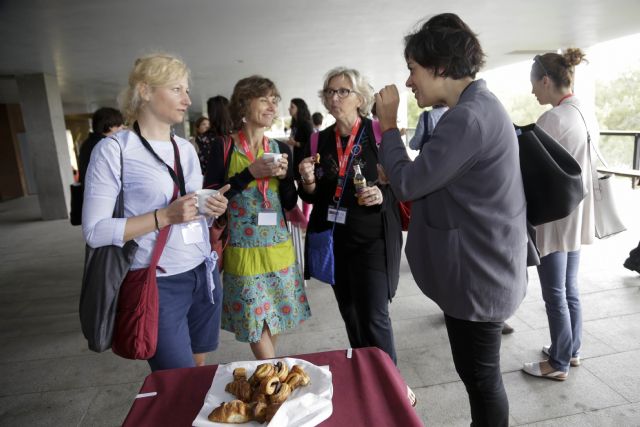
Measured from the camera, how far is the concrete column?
846 centimetres

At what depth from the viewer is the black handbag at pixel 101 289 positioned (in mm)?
1299

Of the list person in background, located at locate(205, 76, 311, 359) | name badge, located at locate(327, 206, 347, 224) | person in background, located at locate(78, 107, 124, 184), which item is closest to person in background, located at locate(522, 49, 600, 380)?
name badge, located at locate(327, 206, 347, 224)

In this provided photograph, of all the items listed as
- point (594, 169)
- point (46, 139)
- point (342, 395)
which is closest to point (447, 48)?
point (342, 395)

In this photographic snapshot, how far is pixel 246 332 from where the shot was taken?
77.4 inches

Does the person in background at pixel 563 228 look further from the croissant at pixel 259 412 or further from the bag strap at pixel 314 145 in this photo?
the croissant at pixel 259 412

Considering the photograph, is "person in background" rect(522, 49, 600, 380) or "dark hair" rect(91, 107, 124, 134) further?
"dark hair" rect(91, 107, 124, 134)

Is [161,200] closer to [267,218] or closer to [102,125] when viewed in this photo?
[267,218]

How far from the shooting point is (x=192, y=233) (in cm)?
152

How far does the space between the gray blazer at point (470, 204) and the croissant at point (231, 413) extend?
0.73m

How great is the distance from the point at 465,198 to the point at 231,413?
0.85m

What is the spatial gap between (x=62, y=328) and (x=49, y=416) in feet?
4.33

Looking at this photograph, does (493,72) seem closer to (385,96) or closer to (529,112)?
(385,96)

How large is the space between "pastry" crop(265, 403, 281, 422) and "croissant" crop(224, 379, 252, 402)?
0.08m

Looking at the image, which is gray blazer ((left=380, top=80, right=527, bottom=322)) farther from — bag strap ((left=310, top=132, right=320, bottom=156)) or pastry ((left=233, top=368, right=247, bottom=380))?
bag strap ((left=310, top=132, right=320, bottom=156))
